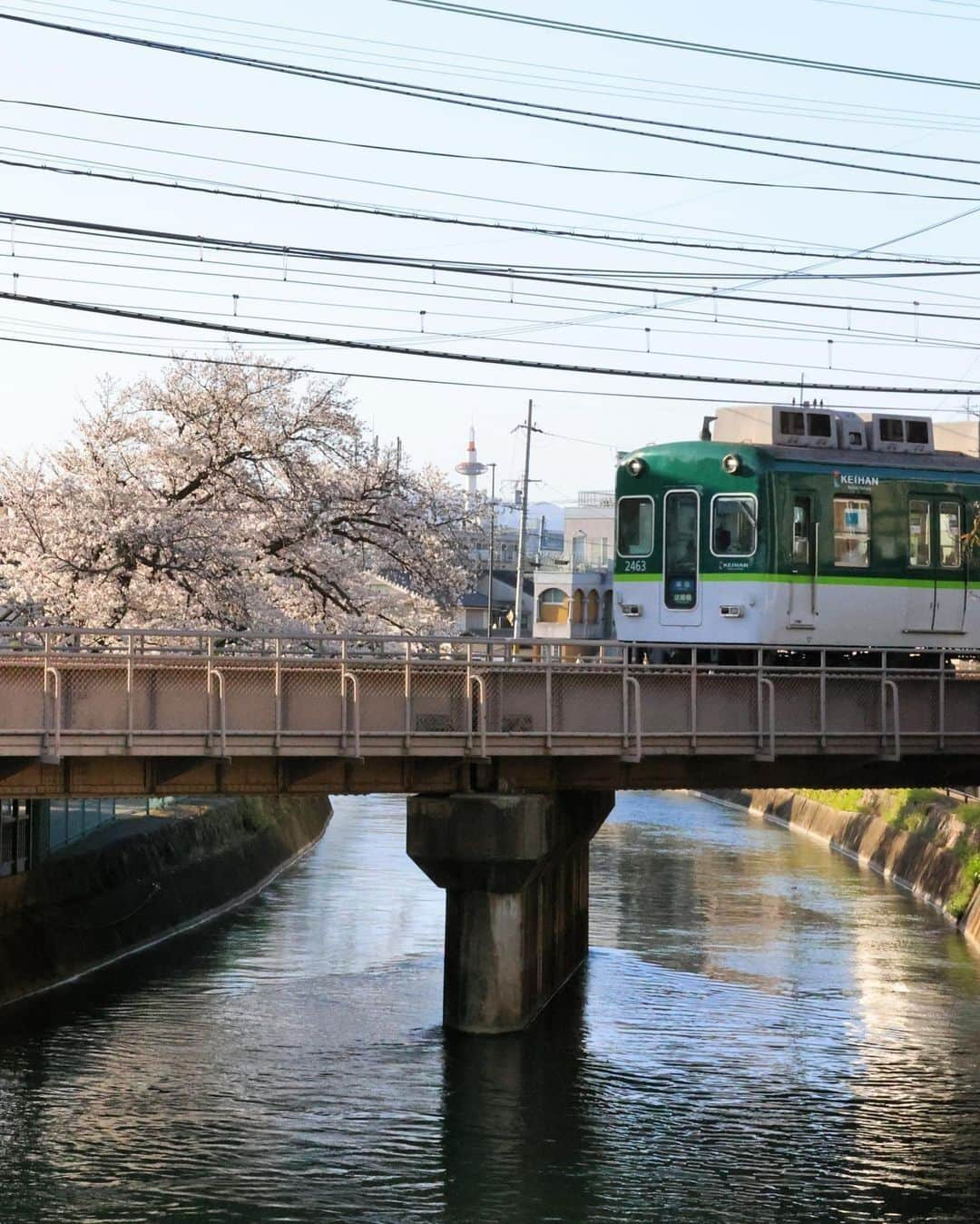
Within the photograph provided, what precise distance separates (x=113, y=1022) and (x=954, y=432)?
1930cm

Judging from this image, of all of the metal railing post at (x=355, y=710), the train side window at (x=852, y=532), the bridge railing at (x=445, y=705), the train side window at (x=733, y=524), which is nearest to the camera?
the bridge railing at (x=445, y=705)

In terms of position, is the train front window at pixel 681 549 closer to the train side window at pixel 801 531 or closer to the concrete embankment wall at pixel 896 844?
the train side window at pixel 801 531

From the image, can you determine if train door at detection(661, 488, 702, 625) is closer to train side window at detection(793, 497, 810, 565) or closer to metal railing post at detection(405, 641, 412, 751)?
train side window at detection(793, 497, 810, 565)

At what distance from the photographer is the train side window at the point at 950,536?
105 ft

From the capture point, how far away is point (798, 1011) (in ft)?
96.2

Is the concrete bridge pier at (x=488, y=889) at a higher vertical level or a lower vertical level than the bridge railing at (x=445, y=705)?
lower

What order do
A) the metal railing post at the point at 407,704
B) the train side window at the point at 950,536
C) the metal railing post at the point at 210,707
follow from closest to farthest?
Answer: the metal railing post at the point at 210,707 → the metal railing post at the point at 407,704 → the train side window at the point at 950,536

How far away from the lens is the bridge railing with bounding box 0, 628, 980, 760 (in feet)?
76.6

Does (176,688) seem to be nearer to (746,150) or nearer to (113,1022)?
(113,1022)

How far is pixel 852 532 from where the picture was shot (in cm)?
3117

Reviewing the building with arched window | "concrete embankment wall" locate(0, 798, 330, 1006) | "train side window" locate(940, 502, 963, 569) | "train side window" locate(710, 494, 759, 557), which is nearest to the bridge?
"train side window" locate(710, 494, 759, 557)

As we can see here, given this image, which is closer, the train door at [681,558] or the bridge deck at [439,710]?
the bridge deck at [439,710]

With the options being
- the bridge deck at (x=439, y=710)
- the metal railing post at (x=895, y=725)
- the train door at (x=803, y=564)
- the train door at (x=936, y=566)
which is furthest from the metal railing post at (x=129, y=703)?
the train door at (x=936, y=566)

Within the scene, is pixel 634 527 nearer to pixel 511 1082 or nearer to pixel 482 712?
pixel 482 712
